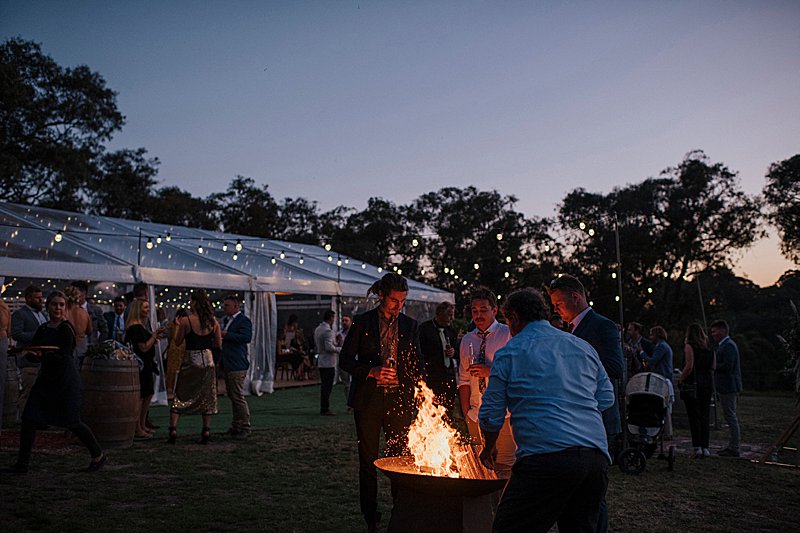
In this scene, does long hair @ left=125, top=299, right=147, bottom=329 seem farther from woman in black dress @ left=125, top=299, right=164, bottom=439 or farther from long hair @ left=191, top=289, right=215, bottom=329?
long hair @ left=191, top=289, right=215, bottom=329

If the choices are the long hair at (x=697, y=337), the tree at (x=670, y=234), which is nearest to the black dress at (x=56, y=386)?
the long hair at (x=697, y=337)

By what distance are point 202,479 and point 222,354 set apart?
2785mm

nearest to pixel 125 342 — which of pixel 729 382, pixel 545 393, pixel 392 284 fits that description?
pixel 392 284

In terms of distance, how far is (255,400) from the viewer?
15.1m

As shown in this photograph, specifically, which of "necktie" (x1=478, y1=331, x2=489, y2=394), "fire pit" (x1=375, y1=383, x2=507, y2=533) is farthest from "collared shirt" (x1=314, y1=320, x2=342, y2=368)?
"fire pit" (x1=375, y1=383, x2=507, y2=533)

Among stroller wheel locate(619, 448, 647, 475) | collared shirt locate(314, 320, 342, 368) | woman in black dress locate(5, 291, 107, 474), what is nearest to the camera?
woman in black dress locate(5, 291, 107, 474)

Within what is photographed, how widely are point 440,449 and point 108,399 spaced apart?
18.2 ft

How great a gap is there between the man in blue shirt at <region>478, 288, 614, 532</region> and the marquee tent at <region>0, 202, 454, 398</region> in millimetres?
11220

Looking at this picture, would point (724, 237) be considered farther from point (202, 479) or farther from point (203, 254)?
point (202, 479)

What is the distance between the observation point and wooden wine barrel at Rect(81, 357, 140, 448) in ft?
27.0

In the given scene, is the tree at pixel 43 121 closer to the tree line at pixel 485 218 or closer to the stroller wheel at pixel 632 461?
the tree line at pixel 485 218

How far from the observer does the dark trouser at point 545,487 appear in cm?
294

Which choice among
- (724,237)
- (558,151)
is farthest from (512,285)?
(558,151)

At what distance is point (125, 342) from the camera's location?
10.1m
